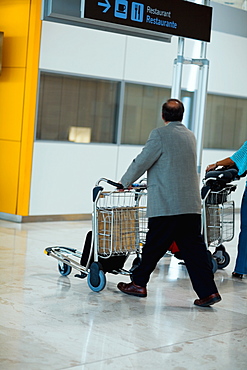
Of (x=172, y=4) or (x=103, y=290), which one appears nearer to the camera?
(x=103, y=290)

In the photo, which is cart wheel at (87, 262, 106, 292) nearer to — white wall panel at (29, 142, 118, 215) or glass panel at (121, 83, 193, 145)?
white wall panel at (29, 142, 118, 215)


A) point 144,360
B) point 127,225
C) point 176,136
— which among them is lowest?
point 144,360

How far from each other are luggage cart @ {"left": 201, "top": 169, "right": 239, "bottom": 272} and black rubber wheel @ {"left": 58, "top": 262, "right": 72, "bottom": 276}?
4.93 ft

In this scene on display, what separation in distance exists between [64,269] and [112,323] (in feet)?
5.30

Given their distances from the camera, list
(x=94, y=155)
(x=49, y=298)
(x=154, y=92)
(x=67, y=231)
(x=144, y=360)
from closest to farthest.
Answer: (x=144, y=360) < (x=49, y=298) < (x=67, y=231) < (x=94, y=155) < (x=154, y=92)

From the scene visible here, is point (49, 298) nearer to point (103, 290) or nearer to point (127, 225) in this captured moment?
point (103, 290)

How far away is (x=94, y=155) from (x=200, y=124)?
10.9 ft

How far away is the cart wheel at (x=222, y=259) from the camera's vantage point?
7.85 metres

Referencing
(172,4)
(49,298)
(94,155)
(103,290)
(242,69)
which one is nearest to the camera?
(49,298)

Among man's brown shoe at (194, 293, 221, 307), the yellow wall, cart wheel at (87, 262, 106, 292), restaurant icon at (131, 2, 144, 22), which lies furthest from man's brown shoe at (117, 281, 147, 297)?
the yellow wall

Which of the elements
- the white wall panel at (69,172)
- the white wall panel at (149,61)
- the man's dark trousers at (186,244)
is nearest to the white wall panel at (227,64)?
the white wall panel at (149,61)

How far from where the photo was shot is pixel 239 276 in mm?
7449

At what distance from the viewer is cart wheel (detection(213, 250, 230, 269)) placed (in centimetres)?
785

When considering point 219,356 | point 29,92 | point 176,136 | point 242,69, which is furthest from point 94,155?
point 219,356
